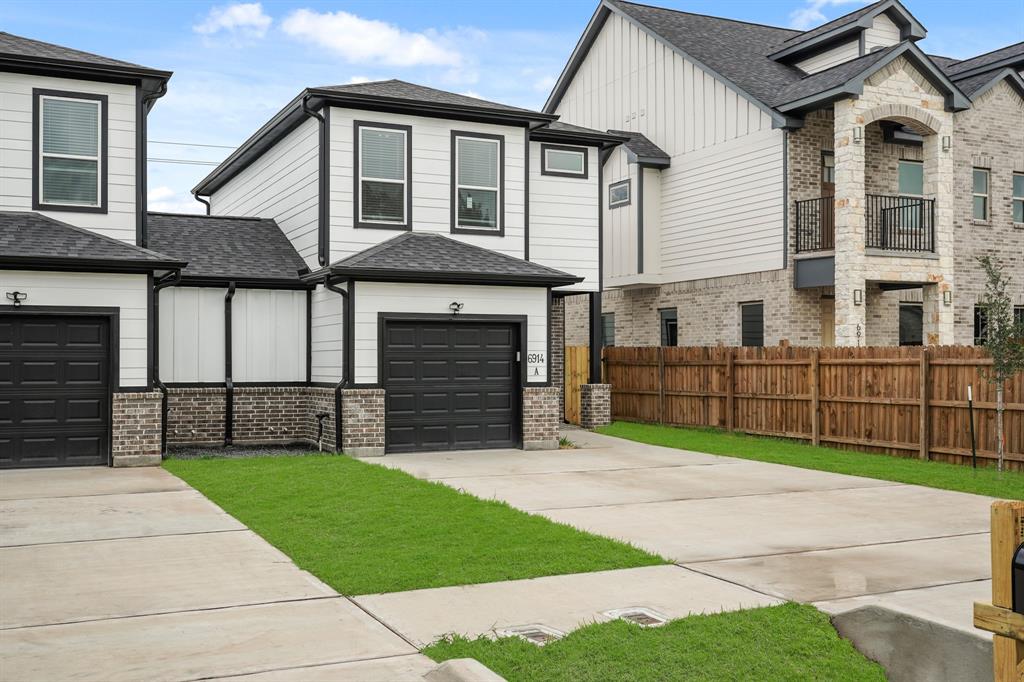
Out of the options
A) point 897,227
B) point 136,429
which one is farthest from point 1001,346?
point 136,429

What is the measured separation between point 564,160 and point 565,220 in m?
1.38

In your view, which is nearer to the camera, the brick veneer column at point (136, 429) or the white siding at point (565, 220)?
the brick veneer column at point (136, 429)

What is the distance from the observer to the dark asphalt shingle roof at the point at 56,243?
15438 mm

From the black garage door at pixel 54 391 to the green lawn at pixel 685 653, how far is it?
1183 cm

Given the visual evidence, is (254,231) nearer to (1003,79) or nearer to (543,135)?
(543,135)

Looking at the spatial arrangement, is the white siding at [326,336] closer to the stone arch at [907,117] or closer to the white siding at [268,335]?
the white siding at [268,335]

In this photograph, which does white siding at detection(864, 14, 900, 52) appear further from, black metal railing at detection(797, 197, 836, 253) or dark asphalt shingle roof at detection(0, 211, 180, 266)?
dark asphalt shingle roof at detection(0, 211, 180, 266)

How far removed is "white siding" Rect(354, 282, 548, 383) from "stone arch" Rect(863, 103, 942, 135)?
8.91m

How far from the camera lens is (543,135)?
71.5 feet

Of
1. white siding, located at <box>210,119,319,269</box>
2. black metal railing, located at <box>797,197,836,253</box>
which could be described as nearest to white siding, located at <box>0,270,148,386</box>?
white siding, located at <box>210,119,319,269</box>

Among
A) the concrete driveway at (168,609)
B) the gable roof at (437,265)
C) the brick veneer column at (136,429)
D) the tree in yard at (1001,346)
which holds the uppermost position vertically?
the gable roof at (437,265)

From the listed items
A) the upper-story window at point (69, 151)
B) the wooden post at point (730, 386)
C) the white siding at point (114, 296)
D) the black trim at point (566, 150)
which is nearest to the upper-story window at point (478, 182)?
the black trim at point (566, 150)

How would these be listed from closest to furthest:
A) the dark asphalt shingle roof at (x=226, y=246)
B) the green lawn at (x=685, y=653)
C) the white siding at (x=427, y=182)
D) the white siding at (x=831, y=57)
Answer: the green lawn at (x=685, y=653), the white siding at (x=427, y=182), the dark asphalt shingle roof at (x=226, y=246), the white siding at (x=831, y=57)

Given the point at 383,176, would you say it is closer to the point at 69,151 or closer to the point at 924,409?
the point at 69,151
